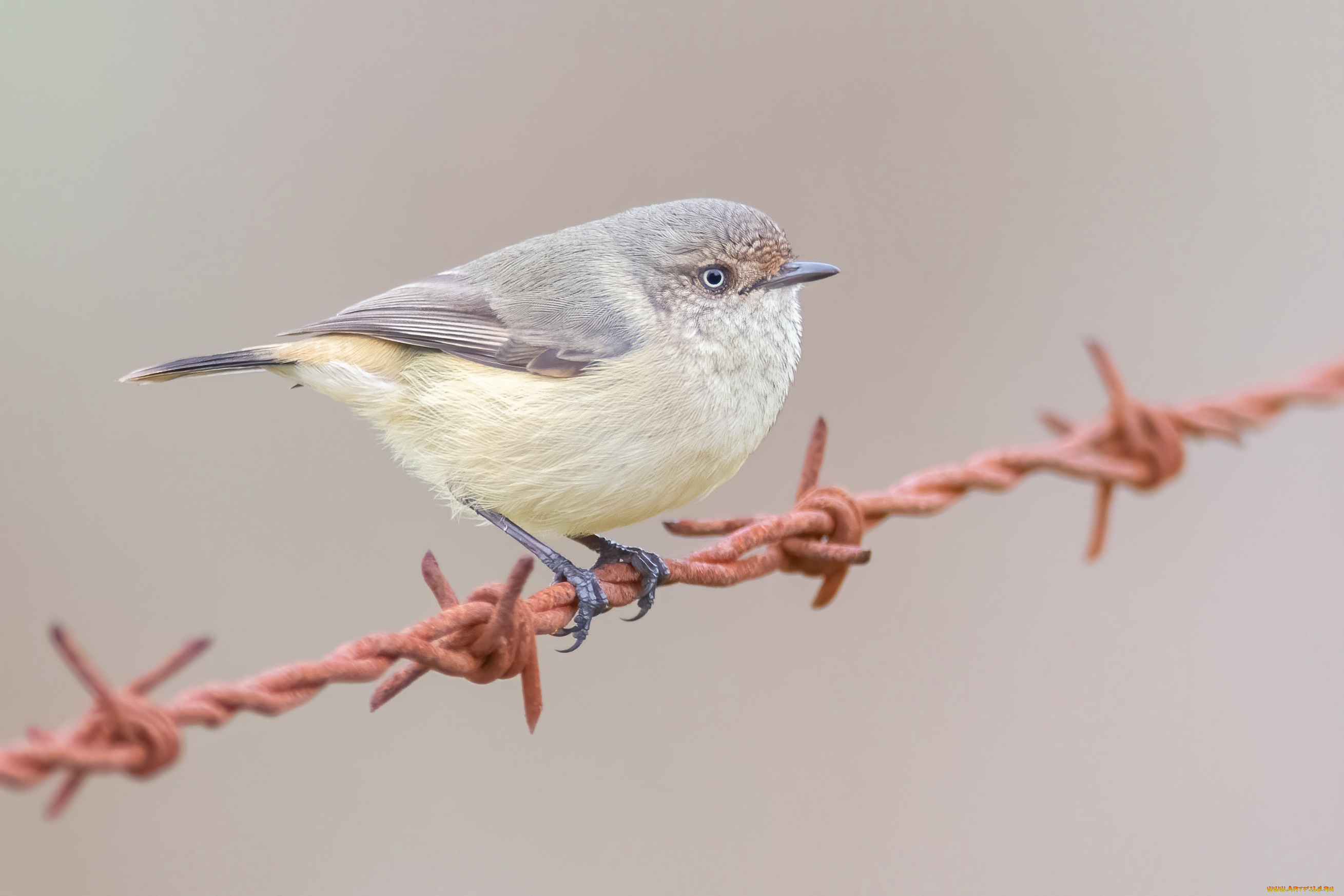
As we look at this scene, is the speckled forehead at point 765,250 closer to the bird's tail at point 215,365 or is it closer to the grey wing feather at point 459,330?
the grey wing feather at point 459,330

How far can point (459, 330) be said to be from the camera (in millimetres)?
2955

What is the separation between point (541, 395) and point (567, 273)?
1.51 feet

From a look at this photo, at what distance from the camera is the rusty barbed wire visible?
1377 mm

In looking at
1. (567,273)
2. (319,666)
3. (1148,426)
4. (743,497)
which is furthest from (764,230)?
(743,497)

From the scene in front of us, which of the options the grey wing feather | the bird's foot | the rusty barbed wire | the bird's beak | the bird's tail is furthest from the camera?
the bird's beak

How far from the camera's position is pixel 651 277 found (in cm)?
302

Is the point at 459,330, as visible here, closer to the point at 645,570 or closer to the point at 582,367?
the point at 582,367

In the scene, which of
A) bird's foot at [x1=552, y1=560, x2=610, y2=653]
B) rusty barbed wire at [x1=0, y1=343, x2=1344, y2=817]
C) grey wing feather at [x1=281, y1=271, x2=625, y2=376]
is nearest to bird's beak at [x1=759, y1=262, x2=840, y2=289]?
grey wing feather at [x1=281, y1=271, x2=625, y2=376]

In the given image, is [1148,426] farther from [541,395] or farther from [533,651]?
[533,651]

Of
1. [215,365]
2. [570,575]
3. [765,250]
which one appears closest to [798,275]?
[765,250]

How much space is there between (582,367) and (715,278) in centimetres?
51

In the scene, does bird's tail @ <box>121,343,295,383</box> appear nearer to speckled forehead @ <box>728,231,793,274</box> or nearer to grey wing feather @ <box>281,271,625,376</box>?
grey wing feather @ <box>281,271,625,376</box>

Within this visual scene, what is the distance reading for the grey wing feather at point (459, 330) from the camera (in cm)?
283

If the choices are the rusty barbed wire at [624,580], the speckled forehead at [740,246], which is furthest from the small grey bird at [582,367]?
the rusty barbed wire at [624,580]
